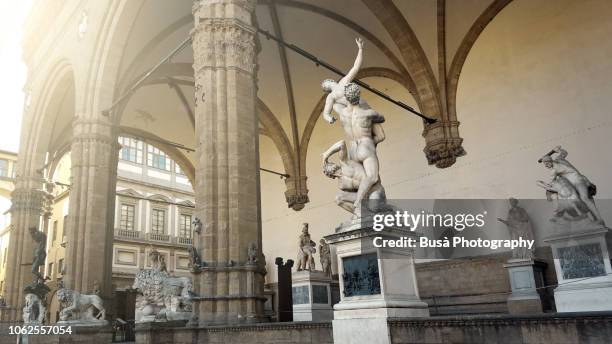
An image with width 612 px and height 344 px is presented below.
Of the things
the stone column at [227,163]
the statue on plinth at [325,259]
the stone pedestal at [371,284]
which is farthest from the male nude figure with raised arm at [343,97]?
the statue on plinth at [325,259]

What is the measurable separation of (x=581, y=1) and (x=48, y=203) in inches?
764

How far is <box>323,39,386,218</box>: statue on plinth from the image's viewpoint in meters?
5.35

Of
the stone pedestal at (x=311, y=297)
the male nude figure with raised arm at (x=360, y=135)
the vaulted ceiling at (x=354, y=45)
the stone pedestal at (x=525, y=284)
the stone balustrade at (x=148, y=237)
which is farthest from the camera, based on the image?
the stone balustrade at (x=148, y=237)

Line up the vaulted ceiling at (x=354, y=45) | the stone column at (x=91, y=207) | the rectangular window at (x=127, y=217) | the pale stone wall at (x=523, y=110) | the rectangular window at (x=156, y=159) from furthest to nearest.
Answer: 1. the rectangular window at (x=156, y=159)
2. the rectangular window at (x=127, y=217)
3. the vaulted ceiling at (x=354, y=45)
4. the stone column at (x=91, y=207)
5. the pale stone wall at (x=523, y=110)

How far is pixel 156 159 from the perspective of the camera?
31.0 meters

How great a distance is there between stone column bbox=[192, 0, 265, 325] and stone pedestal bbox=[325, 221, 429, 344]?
2.94 meters

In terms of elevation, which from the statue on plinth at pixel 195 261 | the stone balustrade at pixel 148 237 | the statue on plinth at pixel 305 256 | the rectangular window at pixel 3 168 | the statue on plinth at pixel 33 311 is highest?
the rectangular window at pixel 3 168

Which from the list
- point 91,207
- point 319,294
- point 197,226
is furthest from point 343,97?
point 91,207

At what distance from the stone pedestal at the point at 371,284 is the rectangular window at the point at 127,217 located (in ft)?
82.2

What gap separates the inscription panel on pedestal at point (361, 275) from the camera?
492 centimetres

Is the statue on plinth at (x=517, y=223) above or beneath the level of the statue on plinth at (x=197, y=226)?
above

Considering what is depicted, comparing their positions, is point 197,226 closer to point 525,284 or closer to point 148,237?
point 525,284

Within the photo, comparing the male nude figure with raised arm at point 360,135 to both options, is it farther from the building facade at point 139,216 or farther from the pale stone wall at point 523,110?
the building facade at point 139,216

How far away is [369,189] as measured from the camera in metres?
5.35
